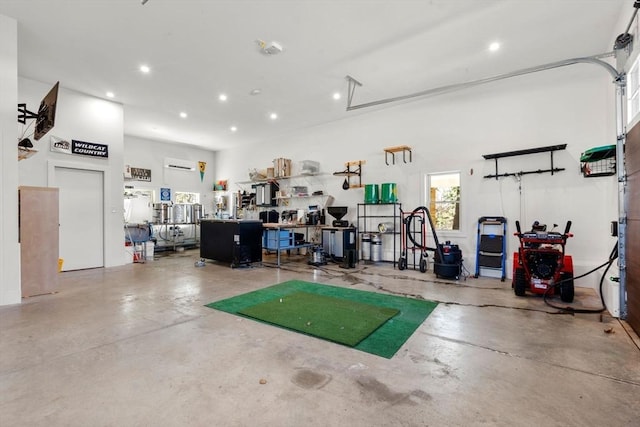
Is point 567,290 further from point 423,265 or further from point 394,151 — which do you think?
point 394,151

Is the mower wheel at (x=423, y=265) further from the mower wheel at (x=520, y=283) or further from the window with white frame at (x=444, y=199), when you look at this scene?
the mower wheel at (x=520, y=283)

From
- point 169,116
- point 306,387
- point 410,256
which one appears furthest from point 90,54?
point 410,256

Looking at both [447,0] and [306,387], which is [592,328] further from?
[447,0]

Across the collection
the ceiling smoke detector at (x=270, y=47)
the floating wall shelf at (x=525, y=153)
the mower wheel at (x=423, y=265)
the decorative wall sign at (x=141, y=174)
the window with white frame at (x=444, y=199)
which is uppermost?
the ceiling smoke detector at (x=270, y=47)

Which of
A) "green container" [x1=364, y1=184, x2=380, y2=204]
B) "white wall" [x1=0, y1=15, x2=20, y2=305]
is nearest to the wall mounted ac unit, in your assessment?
"white wall" [x1=0, y1=15, x2=20, y2=305]

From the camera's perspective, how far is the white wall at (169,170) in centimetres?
932

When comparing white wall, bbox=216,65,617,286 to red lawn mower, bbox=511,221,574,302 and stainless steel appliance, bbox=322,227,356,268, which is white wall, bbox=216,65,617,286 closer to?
stainless steel appliance, bbox=322,227,356,268

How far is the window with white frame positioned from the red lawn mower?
1.89 meters

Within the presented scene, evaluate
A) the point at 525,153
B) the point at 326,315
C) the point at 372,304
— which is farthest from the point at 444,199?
the point at 326,315

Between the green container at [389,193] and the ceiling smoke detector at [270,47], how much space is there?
362 centimetres

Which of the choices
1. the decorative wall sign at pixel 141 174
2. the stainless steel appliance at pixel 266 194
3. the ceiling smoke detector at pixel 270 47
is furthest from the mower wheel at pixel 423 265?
the decorative wall sign at pixel 141 174

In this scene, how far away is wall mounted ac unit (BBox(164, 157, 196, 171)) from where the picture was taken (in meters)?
9.99

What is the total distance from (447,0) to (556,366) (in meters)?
3.93

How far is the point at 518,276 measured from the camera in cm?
427
